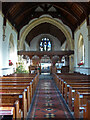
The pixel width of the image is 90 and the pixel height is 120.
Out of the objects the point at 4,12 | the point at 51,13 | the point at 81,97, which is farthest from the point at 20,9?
the point at 81,97

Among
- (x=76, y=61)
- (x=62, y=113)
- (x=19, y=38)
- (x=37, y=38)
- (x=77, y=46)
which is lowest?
(x=62, y=113)

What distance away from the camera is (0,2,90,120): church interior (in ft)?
10.8

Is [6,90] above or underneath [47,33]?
underneath

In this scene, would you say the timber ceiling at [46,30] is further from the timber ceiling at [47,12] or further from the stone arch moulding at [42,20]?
the timber ceiling at [47,12]

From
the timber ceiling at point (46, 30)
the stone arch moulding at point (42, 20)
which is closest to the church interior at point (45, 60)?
the stone arch moulding at point (42, 20)

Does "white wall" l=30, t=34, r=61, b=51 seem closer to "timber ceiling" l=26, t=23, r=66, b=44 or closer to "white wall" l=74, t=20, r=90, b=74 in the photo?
"timber ceiling" l=26, t=23, r=66, b=44

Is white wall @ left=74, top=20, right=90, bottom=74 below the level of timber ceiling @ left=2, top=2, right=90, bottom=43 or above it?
below

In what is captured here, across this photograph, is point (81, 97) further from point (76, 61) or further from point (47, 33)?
point (47, 33)

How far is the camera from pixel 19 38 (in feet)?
48.6

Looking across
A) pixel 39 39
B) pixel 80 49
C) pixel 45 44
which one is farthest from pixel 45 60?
pixel 80 49

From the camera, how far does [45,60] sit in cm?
2189

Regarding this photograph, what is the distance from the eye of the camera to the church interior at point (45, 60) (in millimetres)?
3279

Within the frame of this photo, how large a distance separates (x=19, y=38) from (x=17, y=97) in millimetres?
12651

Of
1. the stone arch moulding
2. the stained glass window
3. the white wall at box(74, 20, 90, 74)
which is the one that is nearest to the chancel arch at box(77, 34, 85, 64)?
the white wall at box(74, 20, 90, 74)
